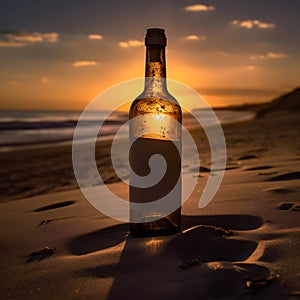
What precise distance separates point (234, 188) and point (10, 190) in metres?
3.08

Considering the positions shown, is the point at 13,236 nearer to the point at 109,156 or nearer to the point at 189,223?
the point at 189,223

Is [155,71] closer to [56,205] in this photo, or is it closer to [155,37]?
[155,37]

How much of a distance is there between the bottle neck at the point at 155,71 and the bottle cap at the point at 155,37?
0.14 ft

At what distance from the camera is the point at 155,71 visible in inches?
65.1

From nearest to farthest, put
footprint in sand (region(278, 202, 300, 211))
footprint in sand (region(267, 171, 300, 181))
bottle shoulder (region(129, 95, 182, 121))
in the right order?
bottle shoulder (region(129, 95, 182, 121)) → footprint in sand (region(278, 202, 300, 211)) → footprint in sand (region(267, 171, 300, 181))

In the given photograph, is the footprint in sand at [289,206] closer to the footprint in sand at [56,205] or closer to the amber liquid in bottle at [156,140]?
the amber liquid in bottle at [156,140]

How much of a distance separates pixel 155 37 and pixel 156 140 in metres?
0.42

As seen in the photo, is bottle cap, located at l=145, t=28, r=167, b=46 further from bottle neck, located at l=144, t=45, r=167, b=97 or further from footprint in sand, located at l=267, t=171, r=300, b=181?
footprint in sand, located at l=267, t=171, r=300, b=181

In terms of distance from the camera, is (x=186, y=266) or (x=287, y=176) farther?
(x=287, y=176)

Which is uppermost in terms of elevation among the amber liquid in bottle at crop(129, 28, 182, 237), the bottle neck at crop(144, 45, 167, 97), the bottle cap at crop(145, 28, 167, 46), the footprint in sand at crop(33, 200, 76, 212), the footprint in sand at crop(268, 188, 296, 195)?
the bottle cap at crop(145, 28, 167, 46)

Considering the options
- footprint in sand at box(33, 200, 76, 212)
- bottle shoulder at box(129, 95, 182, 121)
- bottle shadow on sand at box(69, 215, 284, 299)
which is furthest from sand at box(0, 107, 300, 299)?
bottle shoulder at box(129, 95, 182, 121)

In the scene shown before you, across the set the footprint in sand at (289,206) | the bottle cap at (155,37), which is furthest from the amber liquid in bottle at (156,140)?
the footprint in sand at (289,206)

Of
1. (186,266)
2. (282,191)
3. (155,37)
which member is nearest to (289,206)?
(282,191)

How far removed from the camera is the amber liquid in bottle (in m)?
1.57
